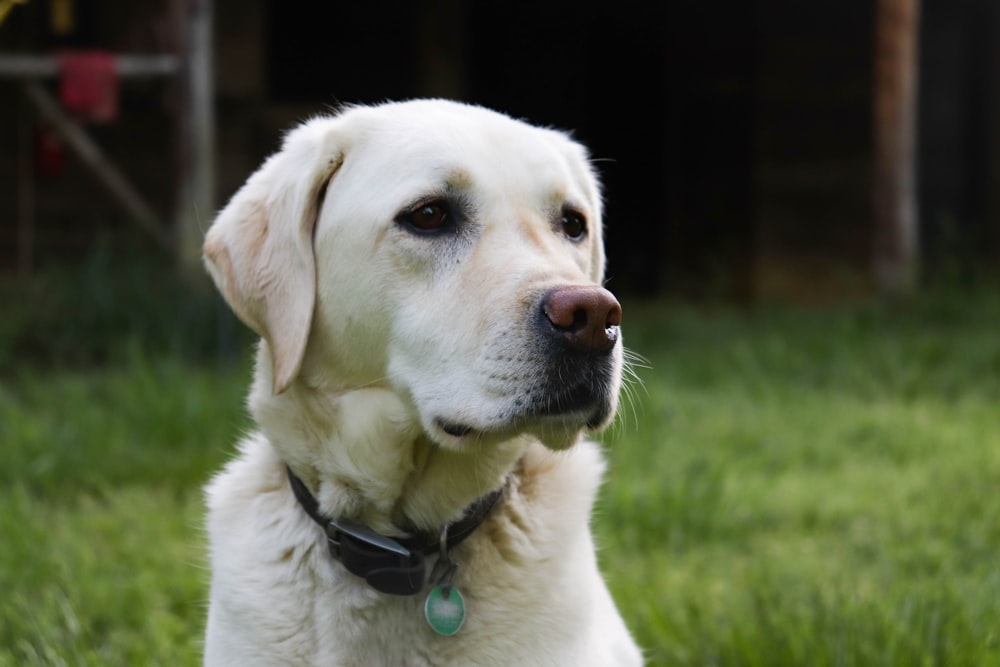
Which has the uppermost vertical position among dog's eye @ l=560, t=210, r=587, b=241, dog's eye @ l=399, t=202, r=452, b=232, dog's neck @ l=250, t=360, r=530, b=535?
dog's eye @ l=399, t=202, r=452, b=232

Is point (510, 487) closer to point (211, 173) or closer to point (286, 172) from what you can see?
point (286, 172)

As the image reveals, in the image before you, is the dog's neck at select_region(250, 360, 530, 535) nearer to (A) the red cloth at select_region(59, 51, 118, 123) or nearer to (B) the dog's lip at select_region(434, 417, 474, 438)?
(B) the dog's lip at select_region(434, 417, 474, 438)

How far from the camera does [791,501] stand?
4.55 metres

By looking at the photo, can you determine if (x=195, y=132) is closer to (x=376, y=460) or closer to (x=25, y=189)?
(x=25, y=189)

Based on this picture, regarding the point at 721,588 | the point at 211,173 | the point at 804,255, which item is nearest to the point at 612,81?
the point at 804,255

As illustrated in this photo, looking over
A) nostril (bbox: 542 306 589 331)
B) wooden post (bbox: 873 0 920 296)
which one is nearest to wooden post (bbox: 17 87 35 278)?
wooden post (bbox: 873 0 920 296)

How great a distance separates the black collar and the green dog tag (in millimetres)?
36

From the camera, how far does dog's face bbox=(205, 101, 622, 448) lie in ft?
7.27

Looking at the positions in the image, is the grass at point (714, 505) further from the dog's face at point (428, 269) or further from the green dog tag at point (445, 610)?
the green dog tag at point (445, 610)

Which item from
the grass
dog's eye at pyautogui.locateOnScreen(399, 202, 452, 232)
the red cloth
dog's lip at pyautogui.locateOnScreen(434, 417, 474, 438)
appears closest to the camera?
dog's lip at pyautogui.locateOnScreen(434, 417, 474, 438)

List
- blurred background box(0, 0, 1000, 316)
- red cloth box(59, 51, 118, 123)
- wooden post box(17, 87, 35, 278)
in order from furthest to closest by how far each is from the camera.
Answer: wooden post box(17, 87, 35, 278) < blurred background box(0, 0, 1000, 316) < red cloth box(59, 51, 118, 123)

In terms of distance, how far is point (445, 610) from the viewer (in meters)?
2.37

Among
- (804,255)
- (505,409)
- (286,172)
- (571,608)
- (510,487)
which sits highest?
(286,172)

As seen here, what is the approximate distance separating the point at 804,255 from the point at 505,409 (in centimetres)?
780
